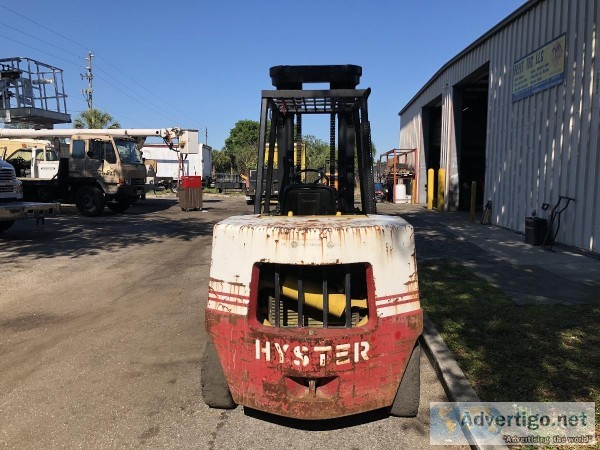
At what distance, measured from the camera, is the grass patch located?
358 cm

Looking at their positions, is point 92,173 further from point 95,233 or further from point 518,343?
point 518,343

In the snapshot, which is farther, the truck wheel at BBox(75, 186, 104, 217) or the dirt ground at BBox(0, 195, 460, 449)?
the truck wheel at BBox(75, 186, 104, 217)

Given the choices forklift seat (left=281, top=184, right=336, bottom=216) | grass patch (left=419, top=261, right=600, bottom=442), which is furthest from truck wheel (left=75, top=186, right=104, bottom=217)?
forklift seat (left=281, top=184, right=336, bottom=216)

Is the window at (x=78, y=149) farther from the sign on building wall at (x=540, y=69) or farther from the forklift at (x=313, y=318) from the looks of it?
the forklift at (x=313, y=318)

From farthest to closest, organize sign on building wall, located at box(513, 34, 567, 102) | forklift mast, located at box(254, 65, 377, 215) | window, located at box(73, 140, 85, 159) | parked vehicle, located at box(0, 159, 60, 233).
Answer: window, located at box(73, 140, 85, 159) < parked vehicle, located at box(0, 159, 60, 233) < sign on building wall, located at box(513, 34, 567, 102) < forklift mast, located at box(254, 65, 377, 215)

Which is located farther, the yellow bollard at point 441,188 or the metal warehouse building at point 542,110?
the yellow bollard at point 441,188

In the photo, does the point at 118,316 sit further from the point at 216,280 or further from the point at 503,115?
the point at 503,115

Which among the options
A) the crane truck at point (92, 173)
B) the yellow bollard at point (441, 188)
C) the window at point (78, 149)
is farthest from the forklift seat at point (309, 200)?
the yellow bollard at point (441, 188)

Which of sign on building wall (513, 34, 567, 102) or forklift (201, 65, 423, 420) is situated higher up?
sign on building wall (513, 34, 567, 102)

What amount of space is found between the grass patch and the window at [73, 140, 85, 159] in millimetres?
15419

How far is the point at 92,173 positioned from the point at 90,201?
1.09 meters

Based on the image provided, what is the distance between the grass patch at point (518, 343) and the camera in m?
3.58
